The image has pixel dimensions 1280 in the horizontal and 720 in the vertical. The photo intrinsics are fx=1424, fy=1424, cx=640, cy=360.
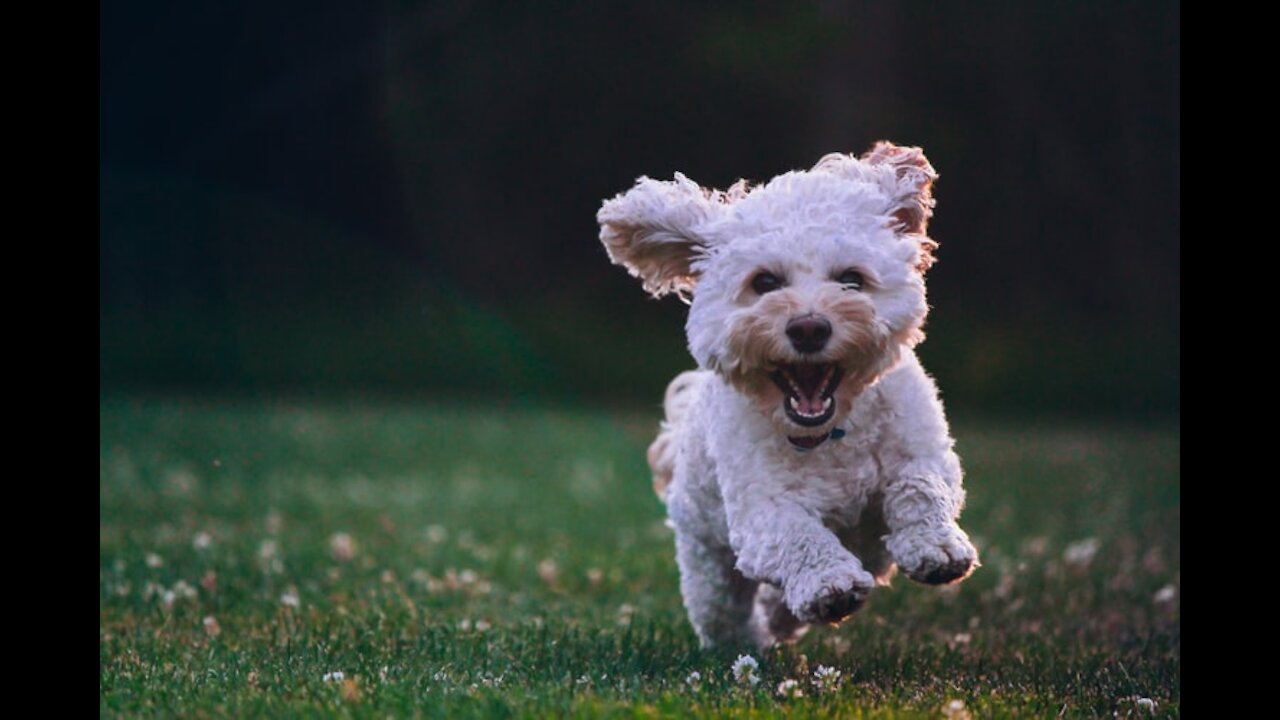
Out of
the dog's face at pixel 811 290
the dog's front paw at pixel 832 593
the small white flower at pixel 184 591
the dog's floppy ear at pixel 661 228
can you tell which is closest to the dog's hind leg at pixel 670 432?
the dog's floppy ear at pixel 661 228

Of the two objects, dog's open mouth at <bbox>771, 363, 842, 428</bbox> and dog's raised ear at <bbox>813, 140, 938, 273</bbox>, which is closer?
dog's open mouth at <bbox>771, 363, 842, 428</bbox>

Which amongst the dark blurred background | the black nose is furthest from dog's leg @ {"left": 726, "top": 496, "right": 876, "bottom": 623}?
the dark blurred background

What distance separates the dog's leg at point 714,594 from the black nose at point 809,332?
1319mm

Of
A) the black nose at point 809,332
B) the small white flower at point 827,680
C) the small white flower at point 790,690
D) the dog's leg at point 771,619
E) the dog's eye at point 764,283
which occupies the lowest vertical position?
the small white flower at point 790,690

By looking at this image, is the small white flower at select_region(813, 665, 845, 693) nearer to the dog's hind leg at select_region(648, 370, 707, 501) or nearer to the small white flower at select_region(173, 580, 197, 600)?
the dog's hind leg at select_region(648, 370, 707, 501)

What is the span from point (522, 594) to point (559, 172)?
516 inches

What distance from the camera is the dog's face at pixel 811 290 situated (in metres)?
4.23

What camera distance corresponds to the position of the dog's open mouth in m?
4.34

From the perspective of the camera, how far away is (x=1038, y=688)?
477cm

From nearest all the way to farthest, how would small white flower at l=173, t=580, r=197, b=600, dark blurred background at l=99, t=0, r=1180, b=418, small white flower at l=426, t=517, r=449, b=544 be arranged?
1. small white flower at l=173, t=580, r=197, b=600
2. small white flower at l=426, t=517, r=449, b=544
3. dark blurred background at l=99, t=0, r=1180, b=418

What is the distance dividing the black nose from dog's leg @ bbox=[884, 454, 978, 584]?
0.61m

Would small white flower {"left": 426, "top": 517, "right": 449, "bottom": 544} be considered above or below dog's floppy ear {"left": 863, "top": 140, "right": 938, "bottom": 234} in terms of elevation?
below

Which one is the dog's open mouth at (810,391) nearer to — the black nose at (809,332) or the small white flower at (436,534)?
the black nose at (809,332)
